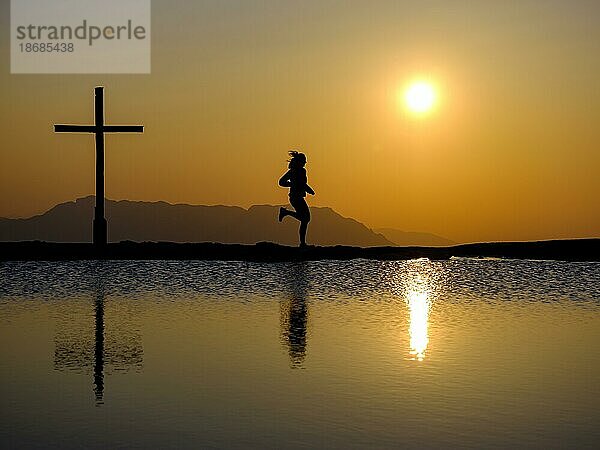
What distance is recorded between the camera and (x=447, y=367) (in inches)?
415

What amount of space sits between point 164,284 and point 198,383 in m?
10.9

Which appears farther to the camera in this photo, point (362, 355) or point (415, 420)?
point (362, 355)

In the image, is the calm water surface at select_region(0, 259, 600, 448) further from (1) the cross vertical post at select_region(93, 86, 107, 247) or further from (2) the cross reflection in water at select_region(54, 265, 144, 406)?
(1) the cross vertical post at select_region(93, 86, 107, 247)

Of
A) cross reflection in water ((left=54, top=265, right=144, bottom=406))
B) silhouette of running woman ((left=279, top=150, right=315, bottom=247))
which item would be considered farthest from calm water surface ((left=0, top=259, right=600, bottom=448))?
silhouette of running woman ((left=279, top=150, right=315, bottom=247))

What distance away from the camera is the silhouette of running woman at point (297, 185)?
27828mm

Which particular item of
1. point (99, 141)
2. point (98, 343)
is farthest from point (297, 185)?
point (98, 343)

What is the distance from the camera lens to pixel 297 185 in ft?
91.7

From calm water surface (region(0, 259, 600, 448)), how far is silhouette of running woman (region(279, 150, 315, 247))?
7.46 metres

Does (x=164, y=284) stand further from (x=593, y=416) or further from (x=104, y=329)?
(x=593, y=416)

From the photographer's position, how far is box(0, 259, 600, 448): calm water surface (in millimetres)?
7684

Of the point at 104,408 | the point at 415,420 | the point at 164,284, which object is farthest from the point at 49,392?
the point at 164,284

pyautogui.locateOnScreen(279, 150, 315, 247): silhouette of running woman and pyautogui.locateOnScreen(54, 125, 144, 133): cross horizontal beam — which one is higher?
pyautogui.locateOnScreen(54, 125, 144, 133): cross horizontal beam

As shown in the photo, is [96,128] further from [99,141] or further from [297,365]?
[297,365]

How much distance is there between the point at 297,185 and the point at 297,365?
57.4 ft
